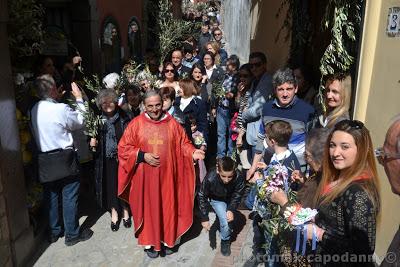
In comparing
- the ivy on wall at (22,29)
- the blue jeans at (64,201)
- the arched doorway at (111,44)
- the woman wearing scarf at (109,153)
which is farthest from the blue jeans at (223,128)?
the arched doorway at (111,44)

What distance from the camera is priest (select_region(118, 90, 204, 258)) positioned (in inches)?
173

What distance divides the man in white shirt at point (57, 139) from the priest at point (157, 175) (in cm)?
60

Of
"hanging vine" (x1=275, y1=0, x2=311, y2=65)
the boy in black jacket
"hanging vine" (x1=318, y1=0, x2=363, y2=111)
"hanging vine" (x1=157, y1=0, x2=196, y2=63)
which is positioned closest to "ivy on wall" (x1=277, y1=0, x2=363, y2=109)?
"hanging vine" (x1=318, y1=0, x2=363, y2=111)

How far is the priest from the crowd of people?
0.5 inches

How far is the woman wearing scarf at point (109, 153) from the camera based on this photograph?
16.0 ft

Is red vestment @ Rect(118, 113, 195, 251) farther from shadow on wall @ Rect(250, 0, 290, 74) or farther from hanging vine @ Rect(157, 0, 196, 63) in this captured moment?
hanging vine @ Rect(157, 0, 196, 63)

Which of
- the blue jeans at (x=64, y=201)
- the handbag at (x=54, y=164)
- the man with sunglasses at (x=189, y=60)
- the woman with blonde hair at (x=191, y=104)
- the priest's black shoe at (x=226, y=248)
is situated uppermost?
the man with sunglasses at (x=189, y=60)

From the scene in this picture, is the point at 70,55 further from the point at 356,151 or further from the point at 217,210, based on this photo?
the point at 356,151

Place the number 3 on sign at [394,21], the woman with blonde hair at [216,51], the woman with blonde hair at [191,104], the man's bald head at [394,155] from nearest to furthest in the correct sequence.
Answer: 1. the man's bald head at [394,155]
2. the number 3 on sign at [394,21]
3. the woman with blonde hair at [191,104]
4. the woman with blonde hair at [216,51]

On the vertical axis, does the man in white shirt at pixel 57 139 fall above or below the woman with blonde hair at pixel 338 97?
below

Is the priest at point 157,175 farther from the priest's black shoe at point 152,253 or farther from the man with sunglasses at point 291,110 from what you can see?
the man with sunglasses at point 291,110

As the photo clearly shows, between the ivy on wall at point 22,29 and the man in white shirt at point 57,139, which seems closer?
the man in white shirt at point 57,139

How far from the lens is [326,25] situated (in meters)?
4.31

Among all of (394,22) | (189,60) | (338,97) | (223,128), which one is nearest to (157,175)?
(338,97)
